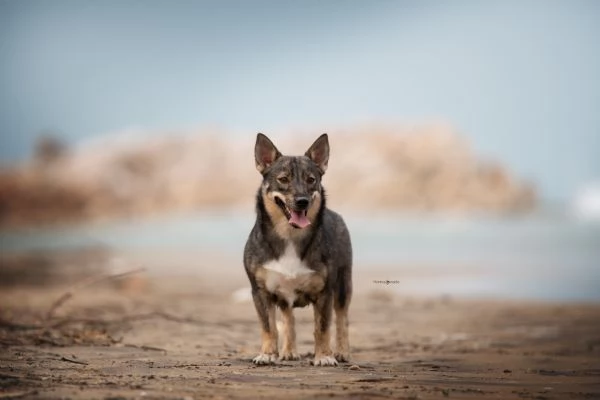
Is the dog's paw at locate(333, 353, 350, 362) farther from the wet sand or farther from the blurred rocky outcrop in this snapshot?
the blurred rocky outcrop

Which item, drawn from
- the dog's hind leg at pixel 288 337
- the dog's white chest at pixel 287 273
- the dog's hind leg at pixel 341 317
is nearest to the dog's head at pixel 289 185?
the dog's white chest at pixel 287 273

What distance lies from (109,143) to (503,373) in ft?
519

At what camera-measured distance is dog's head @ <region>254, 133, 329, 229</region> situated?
7.88 metres

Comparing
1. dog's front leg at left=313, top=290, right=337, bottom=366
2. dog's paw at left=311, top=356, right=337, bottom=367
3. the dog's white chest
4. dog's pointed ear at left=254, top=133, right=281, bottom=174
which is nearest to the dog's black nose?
the dog's white chest

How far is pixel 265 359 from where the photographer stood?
26.3 feet

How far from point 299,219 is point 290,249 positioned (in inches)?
13.4

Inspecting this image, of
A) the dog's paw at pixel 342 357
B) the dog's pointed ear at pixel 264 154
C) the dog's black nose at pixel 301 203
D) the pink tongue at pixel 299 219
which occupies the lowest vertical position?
the dog's paw at pixel 342 357

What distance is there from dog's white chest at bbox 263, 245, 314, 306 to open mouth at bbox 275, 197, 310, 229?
0.30 meters

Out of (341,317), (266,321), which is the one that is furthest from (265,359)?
(341,317)

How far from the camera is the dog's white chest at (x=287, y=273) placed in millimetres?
7992

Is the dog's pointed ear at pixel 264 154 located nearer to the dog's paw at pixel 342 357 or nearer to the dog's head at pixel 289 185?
the dog's head at pixel 289 185

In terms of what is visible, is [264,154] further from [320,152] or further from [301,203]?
[301,203]

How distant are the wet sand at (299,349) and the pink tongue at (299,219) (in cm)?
135

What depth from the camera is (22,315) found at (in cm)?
1323
